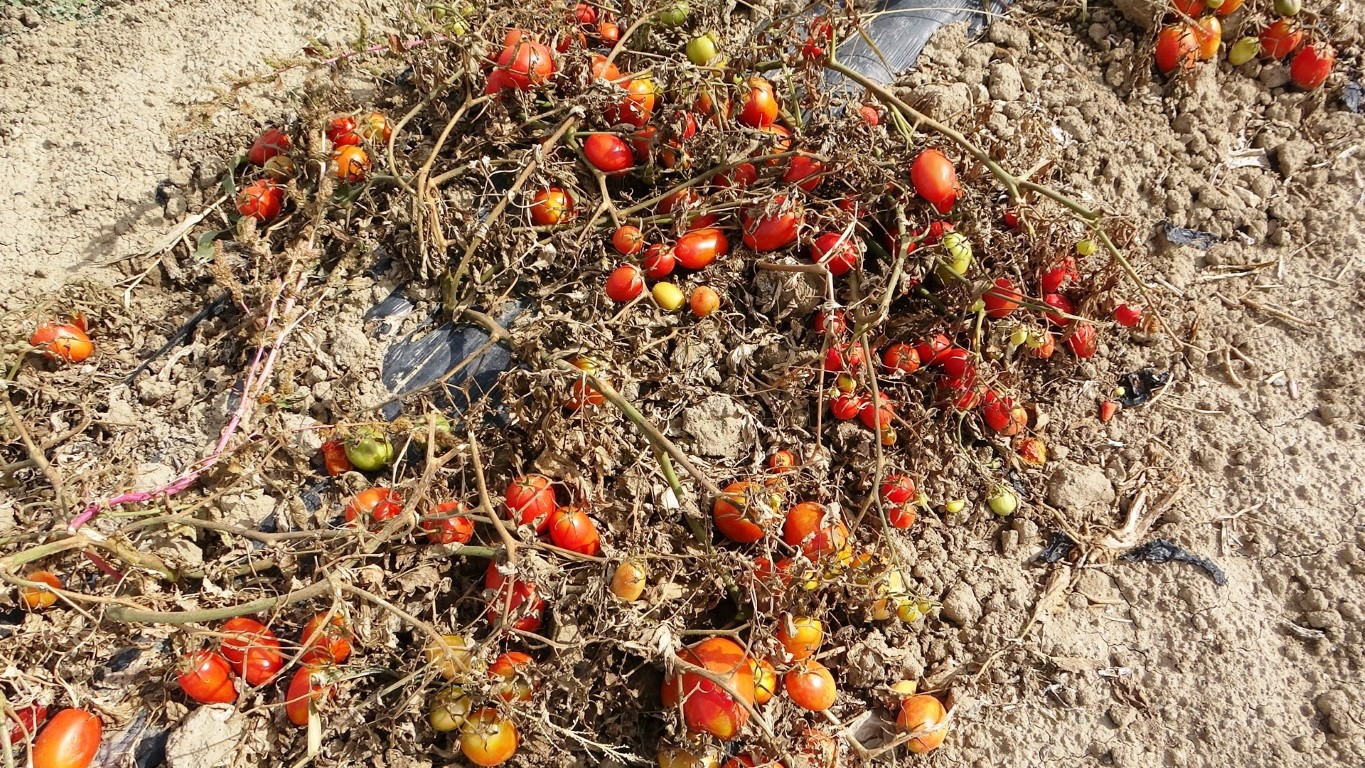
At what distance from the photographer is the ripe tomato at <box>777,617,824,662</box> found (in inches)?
86.4

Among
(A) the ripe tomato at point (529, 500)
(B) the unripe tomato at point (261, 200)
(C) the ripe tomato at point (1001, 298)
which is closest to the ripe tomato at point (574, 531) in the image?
(A) the ripe tomato at point (529, 500)

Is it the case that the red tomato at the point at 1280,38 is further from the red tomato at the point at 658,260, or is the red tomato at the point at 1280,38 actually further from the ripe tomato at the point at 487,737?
the ripe tomato at the point at 487,737

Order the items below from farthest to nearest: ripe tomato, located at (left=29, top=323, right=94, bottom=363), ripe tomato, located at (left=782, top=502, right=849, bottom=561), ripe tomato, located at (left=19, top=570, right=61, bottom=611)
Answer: ripe tomato, located at (left=29, top=323, right=94, bottom=363), ripe tomato, located at (left=782, top=502, right=849, bottom=561), ripe tomato, located at (left=19, top=570, right=61, bottom=611)

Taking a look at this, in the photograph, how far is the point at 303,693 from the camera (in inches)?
82.4

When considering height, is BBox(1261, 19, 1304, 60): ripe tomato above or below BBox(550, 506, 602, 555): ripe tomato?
above

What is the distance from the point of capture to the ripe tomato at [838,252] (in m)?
2.53

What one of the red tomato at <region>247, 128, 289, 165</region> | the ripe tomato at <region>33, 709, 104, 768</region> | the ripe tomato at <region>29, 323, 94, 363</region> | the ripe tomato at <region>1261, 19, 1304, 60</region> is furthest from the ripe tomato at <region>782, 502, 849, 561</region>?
the ripe tomato at <region>1261, 19, 1304, 60</region>

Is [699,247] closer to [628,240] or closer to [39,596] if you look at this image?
[628,240]

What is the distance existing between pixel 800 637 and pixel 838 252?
48.6 inches

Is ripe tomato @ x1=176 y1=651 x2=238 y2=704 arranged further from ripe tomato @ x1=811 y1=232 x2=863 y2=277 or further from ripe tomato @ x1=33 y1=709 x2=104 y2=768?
ripe tomato @ x1=811 y1=232 x2=863 y2=277

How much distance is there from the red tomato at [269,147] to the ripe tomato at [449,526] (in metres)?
1.64

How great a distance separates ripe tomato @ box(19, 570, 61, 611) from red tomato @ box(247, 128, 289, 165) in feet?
5.27

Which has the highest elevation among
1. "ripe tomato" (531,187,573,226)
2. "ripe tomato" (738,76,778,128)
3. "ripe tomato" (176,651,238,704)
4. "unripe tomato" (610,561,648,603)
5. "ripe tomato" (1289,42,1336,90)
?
"ripe tomato" (1289,42,1336,90)

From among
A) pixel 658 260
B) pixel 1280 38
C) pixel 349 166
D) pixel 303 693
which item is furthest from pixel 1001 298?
pixel 303 693
